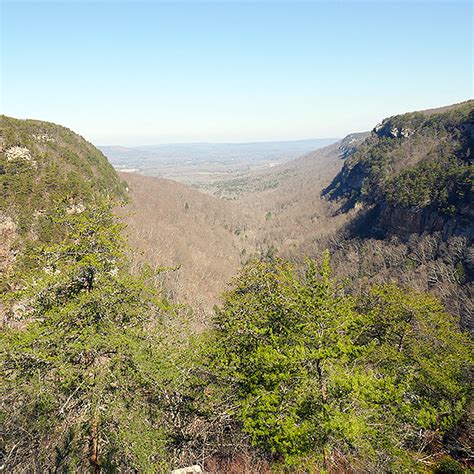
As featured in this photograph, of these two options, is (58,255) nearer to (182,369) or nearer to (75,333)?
(75,333)

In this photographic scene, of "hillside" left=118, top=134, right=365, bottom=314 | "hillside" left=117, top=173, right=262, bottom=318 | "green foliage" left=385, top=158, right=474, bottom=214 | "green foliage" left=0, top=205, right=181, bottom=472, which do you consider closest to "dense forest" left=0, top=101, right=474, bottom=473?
"green foliage" left=0, top=205, right=181, bottom=472

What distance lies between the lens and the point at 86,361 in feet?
33.0

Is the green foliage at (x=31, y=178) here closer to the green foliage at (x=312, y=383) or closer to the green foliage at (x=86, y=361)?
the green foliage at (x=86, y=361)

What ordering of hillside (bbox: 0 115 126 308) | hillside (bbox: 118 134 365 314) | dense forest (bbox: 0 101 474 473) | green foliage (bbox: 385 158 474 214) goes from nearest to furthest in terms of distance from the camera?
dense forest (bbox: 0 101 474 473) < hillside (bbox: 0 115 126 308) < green foliage (bbox: 385 158 474 214) < hillside (bbox: 118 134 365 314)

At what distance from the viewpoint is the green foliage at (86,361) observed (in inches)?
364

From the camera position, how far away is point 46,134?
7712 cm

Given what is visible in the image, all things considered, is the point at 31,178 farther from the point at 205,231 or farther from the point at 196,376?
the point at 205,231

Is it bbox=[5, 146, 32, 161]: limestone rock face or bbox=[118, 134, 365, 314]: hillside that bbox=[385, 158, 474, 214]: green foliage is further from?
bbox=[5, 146, 32, 161]: limestone rock face

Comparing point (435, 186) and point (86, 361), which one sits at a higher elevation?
point (435, 186)

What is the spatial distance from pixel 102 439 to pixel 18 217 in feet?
127

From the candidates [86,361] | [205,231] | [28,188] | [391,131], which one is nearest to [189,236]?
[205,231]

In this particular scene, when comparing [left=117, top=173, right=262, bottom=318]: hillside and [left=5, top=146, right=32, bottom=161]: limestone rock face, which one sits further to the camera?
[left=117, top=173, right=262, bottom=318]: hillside

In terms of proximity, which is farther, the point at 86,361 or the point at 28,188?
the point at 28,188

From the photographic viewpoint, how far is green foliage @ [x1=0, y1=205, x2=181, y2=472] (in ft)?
30.4
